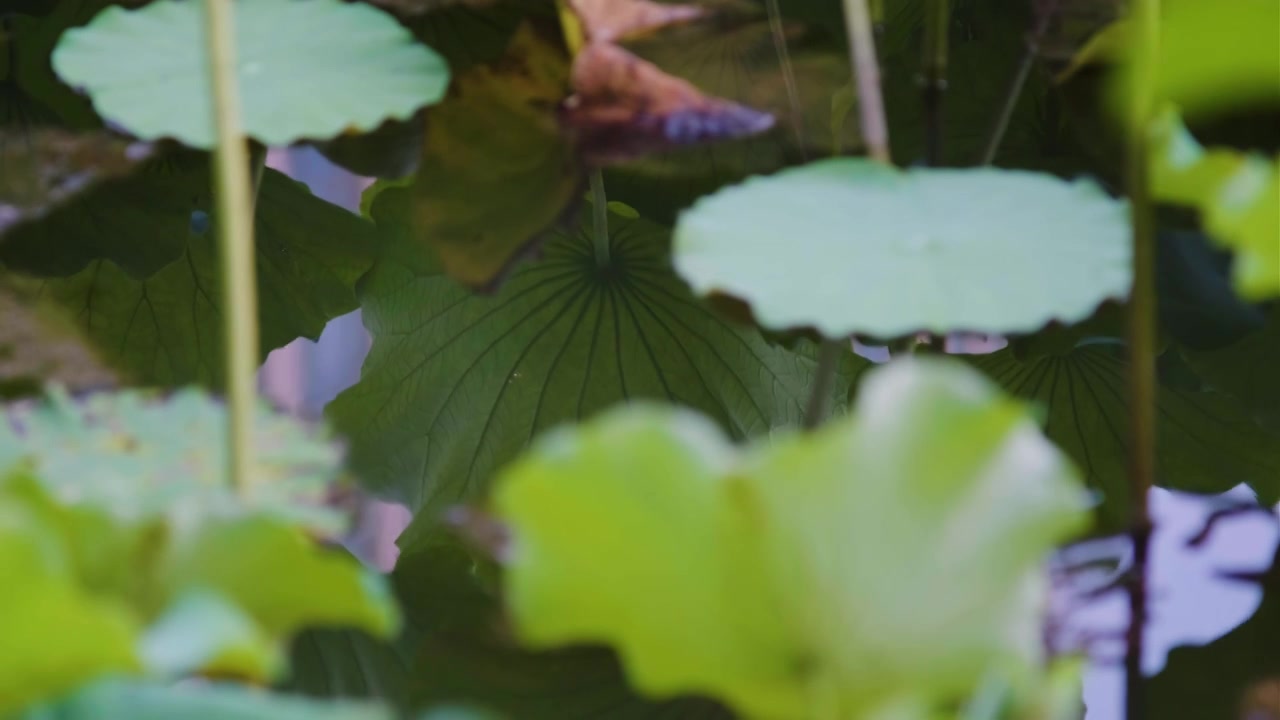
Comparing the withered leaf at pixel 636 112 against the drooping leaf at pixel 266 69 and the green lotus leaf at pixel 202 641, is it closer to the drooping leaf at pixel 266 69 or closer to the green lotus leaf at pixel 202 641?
the drooping leaf at pixel 266 69

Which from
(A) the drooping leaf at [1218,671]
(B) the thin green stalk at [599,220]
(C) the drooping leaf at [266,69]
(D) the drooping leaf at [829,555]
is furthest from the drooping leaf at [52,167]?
(A) the drooping leaf at [1218,671]

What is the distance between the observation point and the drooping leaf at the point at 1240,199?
218 millimetres

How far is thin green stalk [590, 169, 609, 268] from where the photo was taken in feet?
1.57

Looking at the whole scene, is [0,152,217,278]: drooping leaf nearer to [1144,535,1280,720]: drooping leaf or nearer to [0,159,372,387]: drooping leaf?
[0,159,372,387]: drooping leaf

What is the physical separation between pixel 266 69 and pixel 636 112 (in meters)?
0.09

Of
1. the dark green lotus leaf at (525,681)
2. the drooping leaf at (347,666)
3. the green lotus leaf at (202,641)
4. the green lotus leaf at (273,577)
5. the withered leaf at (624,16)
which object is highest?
the withered leaf at (624,16)

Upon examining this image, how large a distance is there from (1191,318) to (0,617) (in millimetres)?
370

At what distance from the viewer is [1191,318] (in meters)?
0.42

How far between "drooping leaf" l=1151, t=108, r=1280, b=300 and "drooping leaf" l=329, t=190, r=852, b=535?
1.02 feet

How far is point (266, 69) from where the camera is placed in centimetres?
33

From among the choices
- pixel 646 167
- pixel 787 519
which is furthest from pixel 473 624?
pixel 787 519

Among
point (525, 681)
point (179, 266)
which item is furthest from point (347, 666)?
point (179, 266)

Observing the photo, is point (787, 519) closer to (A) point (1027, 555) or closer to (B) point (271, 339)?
(A) point (1027, 555)

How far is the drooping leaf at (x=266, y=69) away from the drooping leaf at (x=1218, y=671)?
31 centimetres
